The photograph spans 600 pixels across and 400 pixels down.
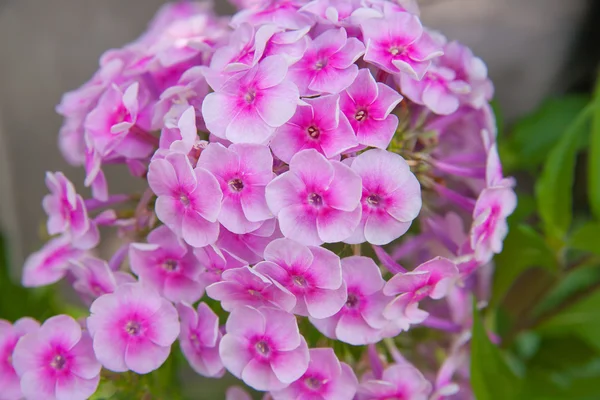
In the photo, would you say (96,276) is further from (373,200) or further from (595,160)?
(595,160)

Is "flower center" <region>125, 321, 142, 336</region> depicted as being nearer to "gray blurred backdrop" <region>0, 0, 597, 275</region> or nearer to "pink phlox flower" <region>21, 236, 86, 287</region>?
"pink phlox flower" <region>21, 236, 86, 287</region>

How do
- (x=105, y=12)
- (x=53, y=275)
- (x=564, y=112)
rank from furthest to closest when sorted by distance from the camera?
1. (x=105, y=12)
2. (x=564, y=112)
3. (x=53, y=275)

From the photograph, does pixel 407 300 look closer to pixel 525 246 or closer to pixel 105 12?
pixel 525 246

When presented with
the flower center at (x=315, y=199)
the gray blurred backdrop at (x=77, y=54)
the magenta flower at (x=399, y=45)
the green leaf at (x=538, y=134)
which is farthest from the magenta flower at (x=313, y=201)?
the gray blurred backdrop at (x=77, y=54)

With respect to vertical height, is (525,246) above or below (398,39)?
below

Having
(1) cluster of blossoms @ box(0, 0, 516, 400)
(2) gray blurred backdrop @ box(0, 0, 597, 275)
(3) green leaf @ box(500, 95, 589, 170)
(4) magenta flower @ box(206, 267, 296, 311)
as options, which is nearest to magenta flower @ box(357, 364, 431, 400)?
(1) cluster of blossoms @ box(0, 0, 516, 400)

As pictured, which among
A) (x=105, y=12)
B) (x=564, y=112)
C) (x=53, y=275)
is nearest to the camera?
(x=53, y=275)

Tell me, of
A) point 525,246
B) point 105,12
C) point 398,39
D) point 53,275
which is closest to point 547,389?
point 525,246

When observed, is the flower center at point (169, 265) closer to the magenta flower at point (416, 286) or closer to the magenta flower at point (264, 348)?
the magenta flower at point (264, 348)
